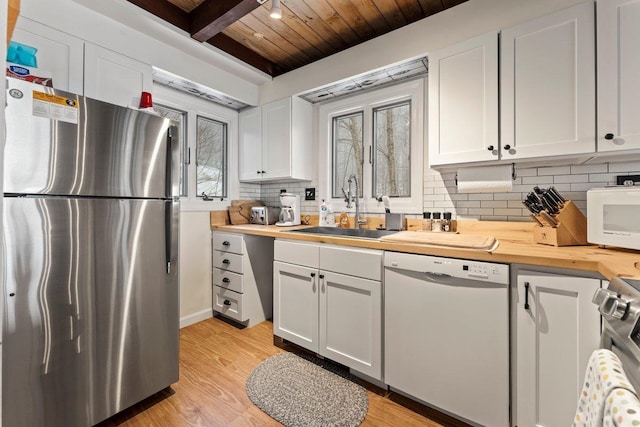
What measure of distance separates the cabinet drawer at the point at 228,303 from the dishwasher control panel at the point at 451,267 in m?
1.49

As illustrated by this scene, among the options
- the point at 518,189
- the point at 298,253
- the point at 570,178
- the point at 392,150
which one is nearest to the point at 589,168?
the point at 570,178

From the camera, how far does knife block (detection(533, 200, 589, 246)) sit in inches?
59.5

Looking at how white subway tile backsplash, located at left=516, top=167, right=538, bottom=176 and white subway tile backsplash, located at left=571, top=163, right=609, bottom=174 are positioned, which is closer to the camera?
white subway tile backsplash, located at left=571, top=163, right=609, bottom=174

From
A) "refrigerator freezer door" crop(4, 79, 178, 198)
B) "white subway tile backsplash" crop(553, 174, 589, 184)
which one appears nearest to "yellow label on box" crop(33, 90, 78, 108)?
"refrigerator freezer door" crop(4, 79, 178, 198)

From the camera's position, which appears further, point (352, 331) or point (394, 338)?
point (352, 331)

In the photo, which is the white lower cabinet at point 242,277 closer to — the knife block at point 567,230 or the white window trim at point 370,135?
the white window trim at point 370,135

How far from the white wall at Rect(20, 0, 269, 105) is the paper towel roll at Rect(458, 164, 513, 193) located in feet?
6.63

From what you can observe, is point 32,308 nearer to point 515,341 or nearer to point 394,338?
point 394,338

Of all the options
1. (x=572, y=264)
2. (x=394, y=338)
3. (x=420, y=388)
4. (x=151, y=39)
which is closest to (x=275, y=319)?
(x=394, y=338)

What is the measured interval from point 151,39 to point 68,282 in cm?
173

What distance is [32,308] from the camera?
1.24 m

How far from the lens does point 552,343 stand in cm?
126

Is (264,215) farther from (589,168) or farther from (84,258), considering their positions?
(589,168)

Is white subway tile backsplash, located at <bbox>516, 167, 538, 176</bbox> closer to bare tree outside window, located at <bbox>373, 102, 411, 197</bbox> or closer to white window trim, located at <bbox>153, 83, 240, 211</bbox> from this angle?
bare tree outside window, located at <bbox>373, 102, 411, 197</bbox>
